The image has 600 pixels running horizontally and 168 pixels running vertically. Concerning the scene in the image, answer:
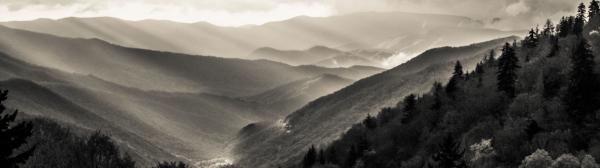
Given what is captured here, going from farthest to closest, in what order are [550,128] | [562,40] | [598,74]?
[562,40] < [598,74] < [550,128]

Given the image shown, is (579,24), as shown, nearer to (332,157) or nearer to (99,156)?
(332,157)

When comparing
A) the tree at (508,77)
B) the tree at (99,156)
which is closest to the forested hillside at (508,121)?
the tree at (508,77)

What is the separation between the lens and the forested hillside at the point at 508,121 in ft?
276

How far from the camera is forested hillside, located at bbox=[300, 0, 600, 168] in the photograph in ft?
276

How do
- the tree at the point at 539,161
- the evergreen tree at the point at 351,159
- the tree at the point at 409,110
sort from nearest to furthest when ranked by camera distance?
the tree at the point at 539,161 → the evergreen tree at the point at 351,159 → the tree at the point at 409,110

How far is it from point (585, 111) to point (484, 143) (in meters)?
16.0

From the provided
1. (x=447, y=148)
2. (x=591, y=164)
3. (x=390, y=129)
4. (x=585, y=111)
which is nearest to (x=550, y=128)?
(x=585, y=111)

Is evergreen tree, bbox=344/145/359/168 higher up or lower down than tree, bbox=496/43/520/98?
lower down

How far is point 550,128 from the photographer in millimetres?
92438

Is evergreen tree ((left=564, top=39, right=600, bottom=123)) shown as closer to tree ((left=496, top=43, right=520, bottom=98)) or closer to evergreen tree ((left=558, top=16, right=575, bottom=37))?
tree ((left=496, top=43, right=520, bottom=98))

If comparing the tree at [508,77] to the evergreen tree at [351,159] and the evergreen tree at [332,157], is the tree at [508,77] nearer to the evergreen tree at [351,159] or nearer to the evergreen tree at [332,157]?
the evergreen tree at [351,159]

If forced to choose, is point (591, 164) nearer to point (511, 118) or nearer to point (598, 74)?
point (511, 118)

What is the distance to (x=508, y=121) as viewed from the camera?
102 m

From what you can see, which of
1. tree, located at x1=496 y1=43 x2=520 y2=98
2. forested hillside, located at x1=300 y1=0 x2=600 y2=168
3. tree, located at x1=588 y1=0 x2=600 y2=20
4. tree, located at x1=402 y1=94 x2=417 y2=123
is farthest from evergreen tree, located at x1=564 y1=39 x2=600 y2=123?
tree, located at x1=588 y1=0 x2=600 y2=20
